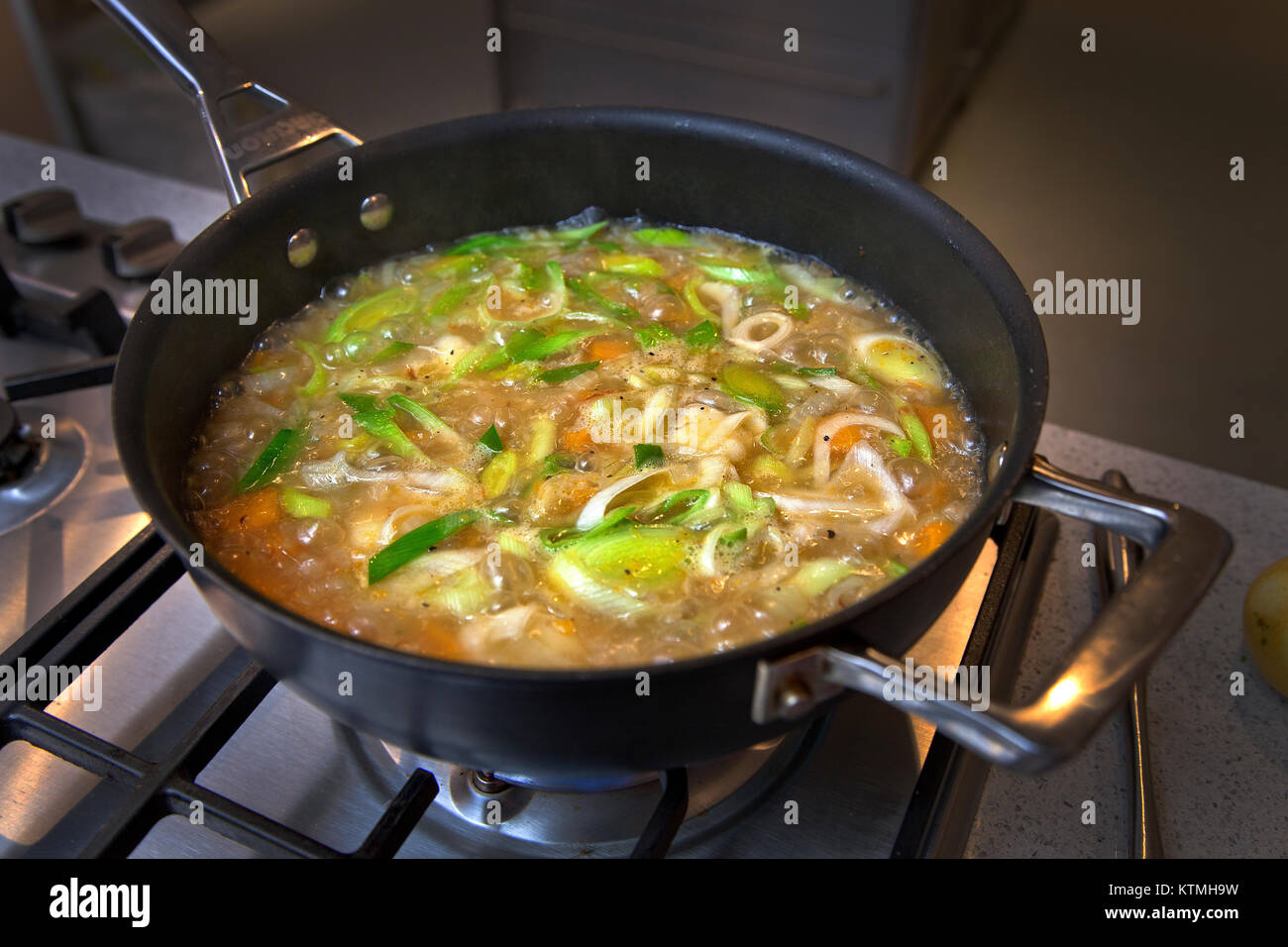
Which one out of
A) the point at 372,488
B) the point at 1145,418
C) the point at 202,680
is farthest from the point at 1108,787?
the point at 1145,418

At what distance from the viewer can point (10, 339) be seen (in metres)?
1.77

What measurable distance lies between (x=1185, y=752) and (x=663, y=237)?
1003 millimetres

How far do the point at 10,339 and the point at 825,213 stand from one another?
138cm

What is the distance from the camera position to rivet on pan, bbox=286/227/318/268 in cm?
140

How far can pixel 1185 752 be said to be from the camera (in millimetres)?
1205

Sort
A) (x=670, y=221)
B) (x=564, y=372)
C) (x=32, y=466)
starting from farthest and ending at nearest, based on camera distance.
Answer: (x=670, y=221)
(x=32, y=466)
(x=564, y=372)

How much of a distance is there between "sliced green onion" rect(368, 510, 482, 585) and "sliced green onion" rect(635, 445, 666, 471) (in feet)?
0.69

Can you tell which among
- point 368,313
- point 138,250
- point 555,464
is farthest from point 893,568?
point 138,250

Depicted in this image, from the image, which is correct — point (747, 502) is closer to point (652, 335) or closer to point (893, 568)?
point (893, 568)

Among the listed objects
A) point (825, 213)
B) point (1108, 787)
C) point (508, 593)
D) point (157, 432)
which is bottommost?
point (1108, 787)

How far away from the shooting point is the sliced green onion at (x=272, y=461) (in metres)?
1.26

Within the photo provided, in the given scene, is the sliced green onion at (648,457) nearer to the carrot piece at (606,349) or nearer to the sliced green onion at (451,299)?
the carrot piece at (606,349)
